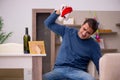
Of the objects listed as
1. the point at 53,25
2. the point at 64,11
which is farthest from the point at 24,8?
the point at 64,11

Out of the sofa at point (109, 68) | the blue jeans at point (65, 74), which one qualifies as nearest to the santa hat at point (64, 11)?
the blue jeans at point (65, 74)

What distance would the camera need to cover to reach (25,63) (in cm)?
189

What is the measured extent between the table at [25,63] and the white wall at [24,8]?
402 cm

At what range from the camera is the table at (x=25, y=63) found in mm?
1886

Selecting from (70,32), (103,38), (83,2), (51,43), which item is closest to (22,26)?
(51,43)

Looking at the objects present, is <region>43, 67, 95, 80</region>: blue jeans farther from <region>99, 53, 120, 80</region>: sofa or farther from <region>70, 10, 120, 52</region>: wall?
<region>70, 10, 120, 52</region>: wall

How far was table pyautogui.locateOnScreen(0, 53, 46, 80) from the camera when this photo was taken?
1.89 metres

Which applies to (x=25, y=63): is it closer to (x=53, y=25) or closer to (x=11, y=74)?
(x=11, y=74)

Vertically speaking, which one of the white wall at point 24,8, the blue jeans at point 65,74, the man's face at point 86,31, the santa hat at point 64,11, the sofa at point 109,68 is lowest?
the blue jeans at point 65,74

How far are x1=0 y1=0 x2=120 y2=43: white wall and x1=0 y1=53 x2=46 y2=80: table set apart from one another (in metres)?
4.02

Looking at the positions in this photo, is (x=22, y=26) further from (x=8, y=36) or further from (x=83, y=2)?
(x=83, y=2)

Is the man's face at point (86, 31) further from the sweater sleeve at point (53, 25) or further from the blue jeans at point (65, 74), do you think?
the blue jeans at point (65, 74)

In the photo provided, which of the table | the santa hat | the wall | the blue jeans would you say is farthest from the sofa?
the wall

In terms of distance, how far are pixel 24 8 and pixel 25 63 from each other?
13.6 ft
